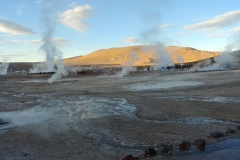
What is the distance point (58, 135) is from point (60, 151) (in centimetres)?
211

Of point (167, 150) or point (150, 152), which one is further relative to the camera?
point (167, 150)

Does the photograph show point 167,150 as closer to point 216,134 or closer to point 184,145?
point 184,145

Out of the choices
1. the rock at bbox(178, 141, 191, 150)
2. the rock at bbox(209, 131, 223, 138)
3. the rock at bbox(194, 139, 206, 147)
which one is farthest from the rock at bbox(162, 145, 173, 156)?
the rock at bbox(209, 131, 223, 138)

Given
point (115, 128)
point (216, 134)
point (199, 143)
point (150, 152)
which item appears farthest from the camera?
point (115, 128)

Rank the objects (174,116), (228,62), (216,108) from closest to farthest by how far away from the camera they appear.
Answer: (174,116)
(216,108)
(228,62)

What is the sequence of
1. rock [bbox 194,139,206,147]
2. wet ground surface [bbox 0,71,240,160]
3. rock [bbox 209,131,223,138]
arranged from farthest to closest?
rock [bbox 209,131,223,138] < rock [bbox 194,139,206,147] < wet ground surface [bbox 0,71,240,160]

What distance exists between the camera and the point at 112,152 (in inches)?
355

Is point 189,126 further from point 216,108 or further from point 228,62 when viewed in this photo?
point 228,62

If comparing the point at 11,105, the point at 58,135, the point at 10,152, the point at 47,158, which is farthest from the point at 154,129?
the point at 11,105

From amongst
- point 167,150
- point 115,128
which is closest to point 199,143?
point 167,150

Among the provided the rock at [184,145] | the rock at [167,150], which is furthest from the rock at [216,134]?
the rock at [167,150]

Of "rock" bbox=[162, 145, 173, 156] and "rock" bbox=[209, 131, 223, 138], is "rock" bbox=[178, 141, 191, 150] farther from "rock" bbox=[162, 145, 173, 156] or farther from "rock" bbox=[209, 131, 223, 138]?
"rock" bbox=[209, 131, 223, 138]

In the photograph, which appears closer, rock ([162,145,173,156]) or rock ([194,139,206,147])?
rock ([162,145,173,156])

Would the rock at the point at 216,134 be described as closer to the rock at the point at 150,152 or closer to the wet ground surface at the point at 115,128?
the wet ground surface at the point at 115,128
